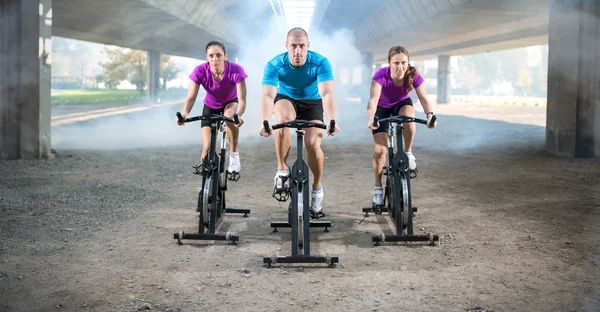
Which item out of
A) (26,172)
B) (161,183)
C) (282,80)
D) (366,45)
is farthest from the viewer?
(366,45)

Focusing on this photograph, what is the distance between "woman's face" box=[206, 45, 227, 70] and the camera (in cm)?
675

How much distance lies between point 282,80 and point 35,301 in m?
3.07

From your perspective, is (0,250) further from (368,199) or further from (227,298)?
(368,199)

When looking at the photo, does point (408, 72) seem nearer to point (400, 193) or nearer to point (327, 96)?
point (327, 96)

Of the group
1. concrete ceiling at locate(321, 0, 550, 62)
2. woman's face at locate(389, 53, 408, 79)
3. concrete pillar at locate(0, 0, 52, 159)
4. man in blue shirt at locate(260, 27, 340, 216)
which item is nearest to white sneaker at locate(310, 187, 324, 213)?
man in blue shirt at locate(260, 27, 340, 216)

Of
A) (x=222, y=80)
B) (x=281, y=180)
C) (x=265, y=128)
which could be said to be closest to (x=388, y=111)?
(x=281, y=180)

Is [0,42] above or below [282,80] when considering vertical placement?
above

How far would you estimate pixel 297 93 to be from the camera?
20.2 ft

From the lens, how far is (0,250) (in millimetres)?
5762

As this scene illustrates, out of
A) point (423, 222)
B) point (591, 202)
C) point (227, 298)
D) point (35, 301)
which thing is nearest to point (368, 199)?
point (423, 222)

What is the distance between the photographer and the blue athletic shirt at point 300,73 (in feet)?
19.7

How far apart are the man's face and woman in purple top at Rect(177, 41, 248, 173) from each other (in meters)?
Result: 1.14

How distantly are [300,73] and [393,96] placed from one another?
58.4 inches

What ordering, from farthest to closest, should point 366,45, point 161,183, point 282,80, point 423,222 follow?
point 366,45 < point 161,183 < point 423,222 < point 282,80
